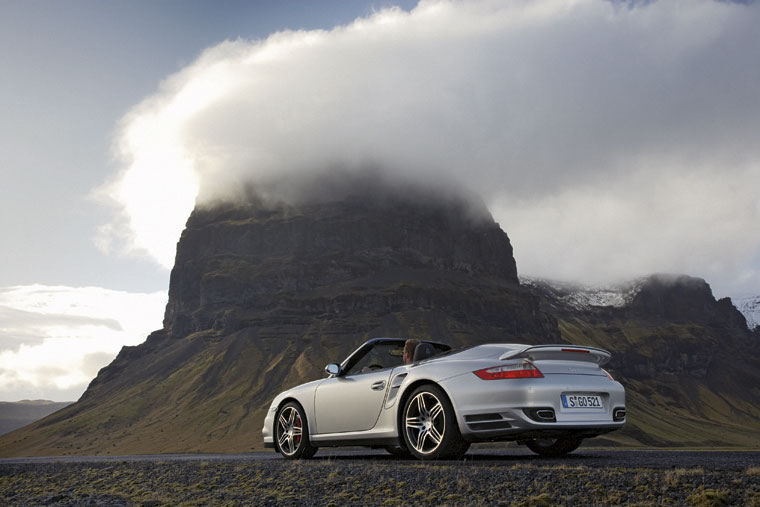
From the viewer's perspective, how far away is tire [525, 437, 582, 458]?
9.05m

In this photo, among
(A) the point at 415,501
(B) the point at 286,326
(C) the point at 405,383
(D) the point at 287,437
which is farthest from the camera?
(B) the point at 286,326

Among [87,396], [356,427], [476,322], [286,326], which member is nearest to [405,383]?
[356,427]

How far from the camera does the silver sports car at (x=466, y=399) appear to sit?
7.42m

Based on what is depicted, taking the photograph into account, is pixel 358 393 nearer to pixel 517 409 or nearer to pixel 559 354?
pixel 517 409

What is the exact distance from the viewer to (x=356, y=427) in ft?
30.0

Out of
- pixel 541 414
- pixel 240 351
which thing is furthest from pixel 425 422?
pixel 240 351

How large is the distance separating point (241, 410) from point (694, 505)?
14037 cm

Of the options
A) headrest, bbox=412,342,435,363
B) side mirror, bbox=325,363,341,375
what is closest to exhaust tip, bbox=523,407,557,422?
headrest, bbox=412,342,435,363

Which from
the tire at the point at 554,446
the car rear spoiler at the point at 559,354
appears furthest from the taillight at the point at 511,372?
the tire at the point at 554,446

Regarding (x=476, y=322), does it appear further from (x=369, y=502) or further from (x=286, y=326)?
(x=369, y=502)

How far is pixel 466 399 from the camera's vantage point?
7594 mm

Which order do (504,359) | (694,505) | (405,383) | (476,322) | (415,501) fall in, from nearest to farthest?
(694,505) → (415,501) → (504,359) → (405,383) → (476,322)

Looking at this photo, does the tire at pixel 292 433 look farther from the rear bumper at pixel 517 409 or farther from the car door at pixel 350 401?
the rear bumper at pixel 517 409

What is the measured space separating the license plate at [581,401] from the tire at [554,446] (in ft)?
3.55
